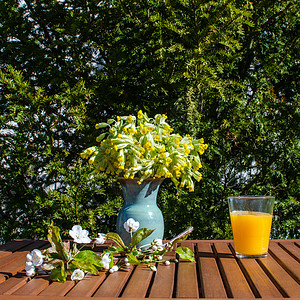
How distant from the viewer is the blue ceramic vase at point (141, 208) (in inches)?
56.4

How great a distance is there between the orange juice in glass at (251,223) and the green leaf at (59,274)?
2.13 ft

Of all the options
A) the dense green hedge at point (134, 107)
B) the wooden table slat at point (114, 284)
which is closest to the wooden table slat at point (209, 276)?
the wooden table slat at point (114, 284)

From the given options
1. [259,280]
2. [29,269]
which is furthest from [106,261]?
[259,280]

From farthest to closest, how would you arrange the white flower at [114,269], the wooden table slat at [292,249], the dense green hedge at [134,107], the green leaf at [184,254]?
the dense green hedge at [134,107]
the wooden table slat at [292,249]
the green leaf at [184,254]
the white flower at [114,269]

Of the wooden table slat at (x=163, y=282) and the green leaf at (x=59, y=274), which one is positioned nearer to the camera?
the wooden table slat at (x=163, y=282)

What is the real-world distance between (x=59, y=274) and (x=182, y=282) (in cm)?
38

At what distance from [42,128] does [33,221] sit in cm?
66

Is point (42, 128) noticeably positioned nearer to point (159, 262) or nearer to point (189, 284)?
point (159, 262)

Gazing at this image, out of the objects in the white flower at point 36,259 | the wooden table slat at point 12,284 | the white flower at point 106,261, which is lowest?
the wooden table slat at point 12,284

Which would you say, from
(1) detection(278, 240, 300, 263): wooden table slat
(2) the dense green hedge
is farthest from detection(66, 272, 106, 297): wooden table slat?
(2) the dense green hedge

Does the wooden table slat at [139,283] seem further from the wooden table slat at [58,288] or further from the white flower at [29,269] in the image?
the white flower at [29,269]

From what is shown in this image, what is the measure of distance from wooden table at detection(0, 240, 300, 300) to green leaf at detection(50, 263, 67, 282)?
0.02 meters

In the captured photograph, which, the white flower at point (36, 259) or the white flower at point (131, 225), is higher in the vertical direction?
the white flower at point (131, 225)

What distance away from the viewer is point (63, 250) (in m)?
1.16
